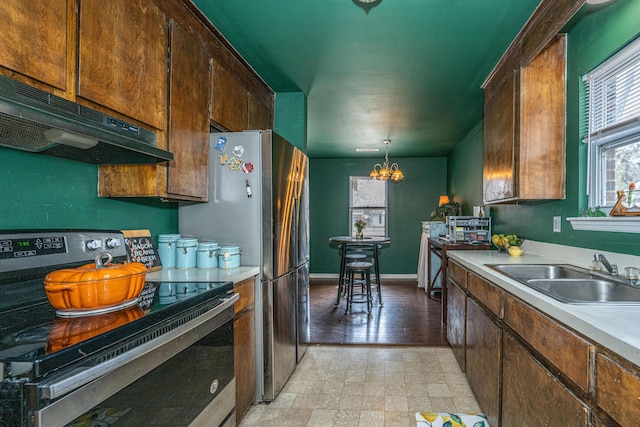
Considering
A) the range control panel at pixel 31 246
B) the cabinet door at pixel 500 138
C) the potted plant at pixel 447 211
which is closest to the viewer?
the range control panel at pixel 31 246

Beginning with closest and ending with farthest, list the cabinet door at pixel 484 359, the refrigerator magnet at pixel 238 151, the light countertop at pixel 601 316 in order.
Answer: the light countertop at pixel 601 316 → the cabinet door at pixel 484 359 → the refrigerator magnet at pixel 238 151

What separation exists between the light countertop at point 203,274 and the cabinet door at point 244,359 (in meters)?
0.23

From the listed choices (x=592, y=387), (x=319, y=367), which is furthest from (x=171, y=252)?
(x=592, y=387)

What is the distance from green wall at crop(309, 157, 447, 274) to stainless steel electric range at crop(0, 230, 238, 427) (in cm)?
569

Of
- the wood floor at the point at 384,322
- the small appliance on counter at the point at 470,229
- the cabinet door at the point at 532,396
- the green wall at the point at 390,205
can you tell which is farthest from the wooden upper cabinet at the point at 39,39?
the green wall at the point at 390,205

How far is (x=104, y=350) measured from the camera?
0.93 metres

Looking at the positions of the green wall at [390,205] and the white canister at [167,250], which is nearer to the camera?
the white canister at [167,250]

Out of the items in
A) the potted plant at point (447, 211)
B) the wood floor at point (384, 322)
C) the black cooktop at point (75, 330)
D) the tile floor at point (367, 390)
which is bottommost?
the wood floor at point (384, 322)

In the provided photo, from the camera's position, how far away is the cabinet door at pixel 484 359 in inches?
72.1

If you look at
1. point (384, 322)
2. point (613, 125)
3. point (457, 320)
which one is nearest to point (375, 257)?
point (384, 322)

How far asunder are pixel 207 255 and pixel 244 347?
1.94ft

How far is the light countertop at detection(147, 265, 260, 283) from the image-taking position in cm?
184

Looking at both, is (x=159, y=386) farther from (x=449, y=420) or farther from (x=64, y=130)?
(x=449, y=420)

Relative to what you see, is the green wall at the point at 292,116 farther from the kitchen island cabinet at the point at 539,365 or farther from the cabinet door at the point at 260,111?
the kitchen island cabinet at the point at 539,365
